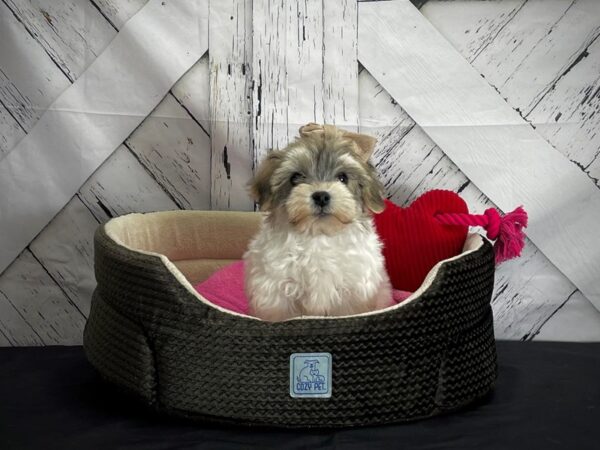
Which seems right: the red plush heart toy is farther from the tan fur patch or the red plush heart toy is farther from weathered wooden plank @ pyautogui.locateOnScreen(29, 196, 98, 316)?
weathered wooden plank @ pyautogui.locateOnScreen(29, 196, 98, 316)

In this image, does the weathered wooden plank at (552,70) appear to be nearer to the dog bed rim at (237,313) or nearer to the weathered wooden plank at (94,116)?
Result: the dog bed rim at (237,313)

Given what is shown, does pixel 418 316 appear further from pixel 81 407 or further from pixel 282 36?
pixel 282 36

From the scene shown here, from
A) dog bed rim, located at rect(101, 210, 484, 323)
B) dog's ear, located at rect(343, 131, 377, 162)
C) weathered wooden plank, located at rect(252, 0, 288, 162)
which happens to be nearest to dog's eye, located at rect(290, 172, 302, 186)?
dog's ear, located at rect(343, 131, 377, 162)

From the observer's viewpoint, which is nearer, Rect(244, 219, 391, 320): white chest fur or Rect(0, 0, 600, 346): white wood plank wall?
Rect(244, 219, 391, 320): white chest fur

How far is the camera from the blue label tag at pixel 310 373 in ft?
5.49

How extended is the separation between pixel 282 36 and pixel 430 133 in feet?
2.10

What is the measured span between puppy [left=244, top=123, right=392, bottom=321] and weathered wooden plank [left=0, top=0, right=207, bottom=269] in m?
0.87

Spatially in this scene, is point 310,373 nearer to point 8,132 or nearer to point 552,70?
point 552,70

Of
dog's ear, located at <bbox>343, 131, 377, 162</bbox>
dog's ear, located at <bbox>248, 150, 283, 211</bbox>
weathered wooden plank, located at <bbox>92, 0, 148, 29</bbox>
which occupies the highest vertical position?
weathered wooden plank, located at <bbox>92, 0, 148, 29</bbox>

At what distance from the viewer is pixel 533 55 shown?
2510 millimetres

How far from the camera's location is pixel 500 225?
7.55 ft

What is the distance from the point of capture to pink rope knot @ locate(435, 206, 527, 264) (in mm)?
2254

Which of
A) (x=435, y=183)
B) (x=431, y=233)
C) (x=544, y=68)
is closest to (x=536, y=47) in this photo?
(x=544, y=68)

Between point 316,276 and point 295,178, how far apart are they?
0.26 m
